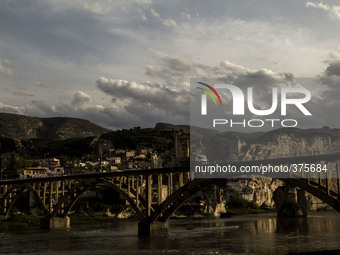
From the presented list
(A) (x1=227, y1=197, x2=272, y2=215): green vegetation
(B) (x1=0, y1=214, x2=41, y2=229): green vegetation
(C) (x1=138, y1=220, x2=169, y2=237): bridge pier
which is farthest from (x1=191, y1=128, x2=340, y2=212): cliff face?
(C) (x1=138, y1=220, x2=169, y2=237): bridge pier

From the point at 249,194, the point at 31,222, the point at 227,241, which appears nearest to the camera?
the point at 227,241

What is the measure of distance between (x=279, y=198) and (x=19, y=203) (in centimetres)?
7902

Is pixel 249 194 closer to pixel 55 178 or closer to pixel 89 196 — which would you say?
pixel 89 196

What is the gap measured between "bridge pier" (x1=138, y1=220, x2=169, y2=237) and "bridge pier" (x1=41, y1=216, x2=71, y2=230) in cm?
2649

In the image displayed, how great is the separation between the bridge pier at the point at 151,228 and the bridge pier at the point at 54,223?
1043 inches

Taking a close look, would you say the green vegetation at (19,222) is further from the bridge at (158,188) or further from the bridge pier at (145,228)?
the bridge pier at (145,228)

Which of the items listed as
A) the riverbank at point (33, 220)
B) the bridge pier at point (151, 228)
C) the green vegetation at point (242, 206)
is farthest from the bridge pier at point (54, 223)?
the green vegetation at point (242, 206)

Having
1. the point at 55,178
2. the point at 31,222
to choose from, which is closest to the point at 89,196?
the point at 31,222

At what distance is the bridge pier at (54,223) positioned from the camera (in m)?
80.9

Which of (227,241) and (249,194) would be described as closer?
(227,241)

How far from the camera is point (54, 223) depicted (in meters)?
81.1

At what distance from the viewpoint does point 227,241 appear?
181ft

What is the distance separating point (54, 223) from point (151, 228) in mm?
28663

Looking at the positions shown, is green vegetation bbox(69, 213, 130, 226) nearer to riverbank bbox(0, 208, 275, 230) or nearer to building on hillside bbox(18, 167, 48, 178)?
riverbank bbox(0, 208, 275, 230)
